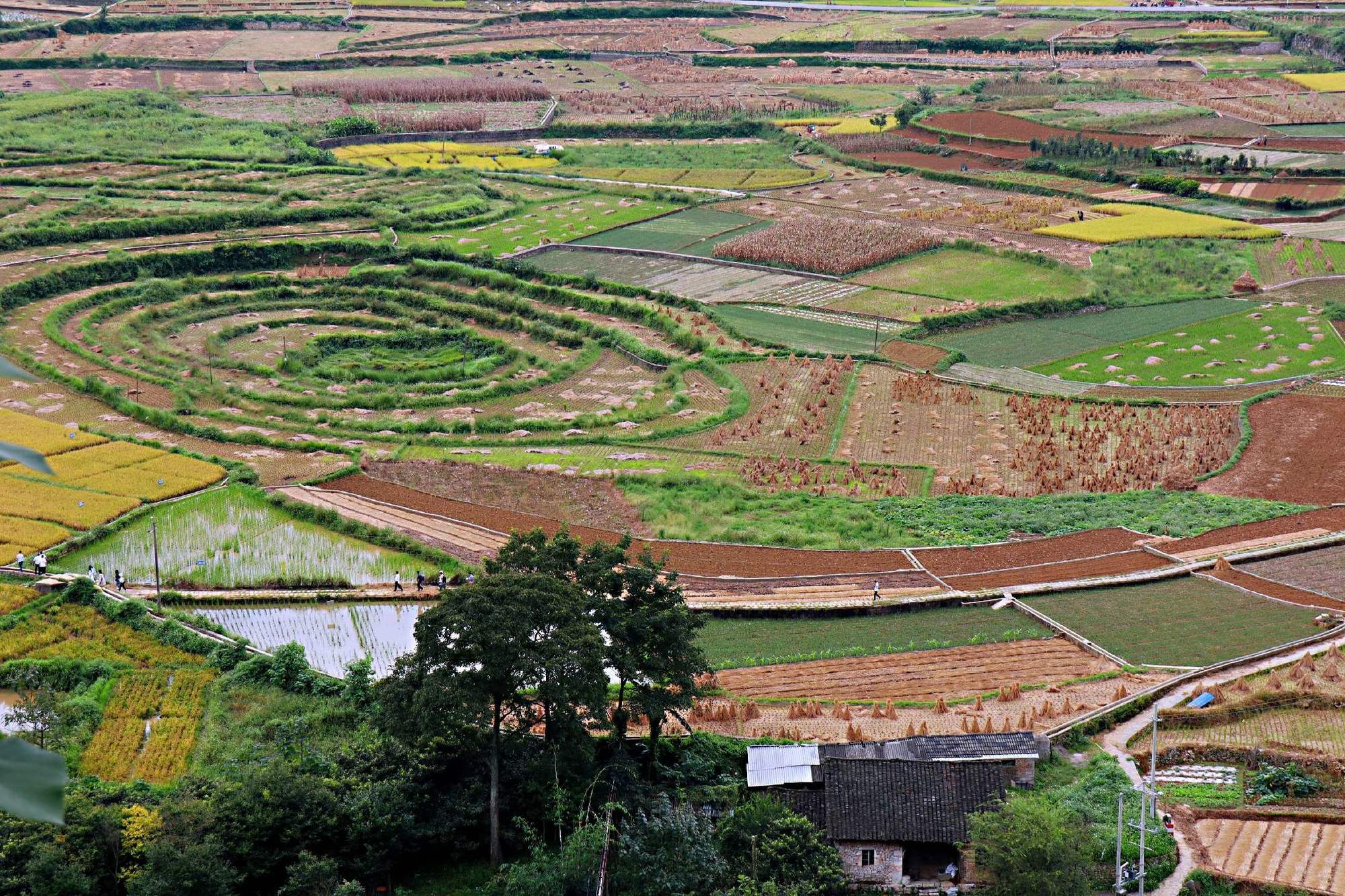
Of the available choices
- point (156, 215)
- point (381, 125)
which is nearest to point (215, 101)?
point (381, 125)

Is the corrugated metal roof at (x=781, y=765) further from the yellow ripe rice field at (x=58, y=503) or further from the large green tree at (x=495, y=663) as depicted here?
the yellow ripe rice field at (x=58, y=503)

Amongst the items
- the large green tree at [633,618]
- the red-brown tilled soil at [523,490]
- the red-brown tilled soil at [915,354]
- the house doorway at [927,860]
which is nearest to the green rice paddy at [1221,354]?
the red-brown tilled soil at [915,354]

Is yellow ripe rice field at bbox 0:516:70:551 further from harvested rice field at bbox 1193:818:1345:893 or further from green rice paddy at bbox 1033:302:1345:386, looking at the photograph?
green rice paddy at bbox 1033:302:1345:386

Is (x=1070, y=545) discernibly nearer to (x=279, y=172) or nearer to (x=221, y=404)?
(x=221, y=404)

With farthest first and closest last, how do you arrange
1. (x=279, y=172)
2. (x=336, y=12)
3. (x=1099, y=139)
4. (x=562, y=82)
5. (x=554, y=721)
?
(x=336, y=12), (x=562, y=82), (x=1099, y=139), (x=279, y=172), (x=554, y=721)

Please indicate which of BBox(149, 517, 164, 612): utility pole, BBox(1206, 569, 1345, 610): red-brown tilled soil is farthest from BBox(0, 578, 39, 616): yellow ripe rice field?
BBox(1206, 569, 1345, 610): red-brown tilled soil

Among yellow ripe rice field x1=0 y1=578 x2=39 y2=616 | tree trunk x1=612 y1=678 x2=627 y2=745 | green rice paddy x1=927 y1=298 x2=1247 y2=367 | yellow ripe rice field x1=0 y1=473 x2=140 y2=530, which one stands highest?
green rice paddy x1=927 y1=298 x2=1247 y2=367
